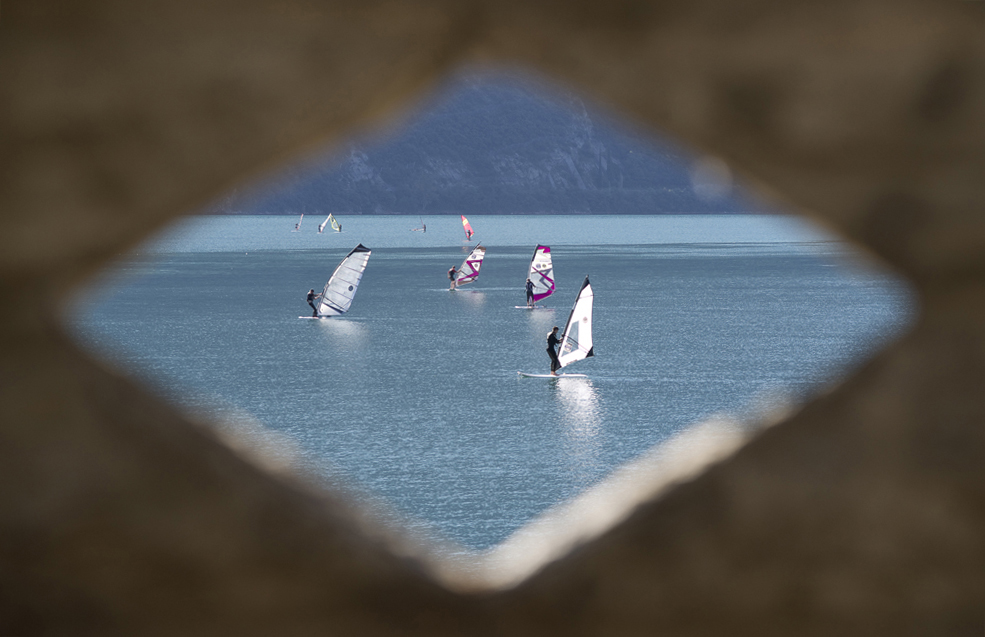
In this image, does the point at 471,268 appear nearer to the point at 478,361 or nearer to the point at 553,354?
the point at 478,361

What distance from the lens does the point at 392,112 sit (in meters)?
1.35

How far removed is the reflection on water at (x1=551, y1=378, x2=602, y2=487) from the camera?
34.1m

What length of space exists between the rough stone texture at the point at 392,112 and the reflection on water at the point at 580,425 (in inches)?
1219

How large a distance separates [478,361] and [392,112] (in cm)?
5386

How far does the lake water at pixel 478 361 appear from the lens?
33.2 m

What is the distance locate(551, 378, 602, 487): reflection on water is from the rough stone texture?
3097cm

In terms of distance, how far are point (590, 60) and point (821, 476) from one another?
0.59 m

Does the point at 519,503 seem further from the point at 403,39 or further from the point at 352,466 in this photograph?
the point at 403,39

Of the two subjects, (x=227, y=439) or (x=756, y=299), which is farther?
(x=756, y=299)

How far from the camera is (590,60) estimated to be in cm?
131

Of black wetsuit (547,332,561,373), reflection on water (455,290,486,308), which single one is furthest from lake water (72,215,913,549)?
black wetsuit (547,332,561,373)

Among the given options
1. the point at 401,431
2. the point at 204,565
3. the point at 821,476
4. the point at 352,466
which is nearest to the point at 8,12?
the point at 204,565

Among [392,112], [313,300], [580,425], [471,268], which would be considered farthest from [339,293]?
[392,112]

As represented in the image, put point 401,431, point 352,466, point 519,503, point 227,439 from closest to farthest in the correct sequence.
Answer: point 227,439, point 519,503, point 352,466, point 401,431
